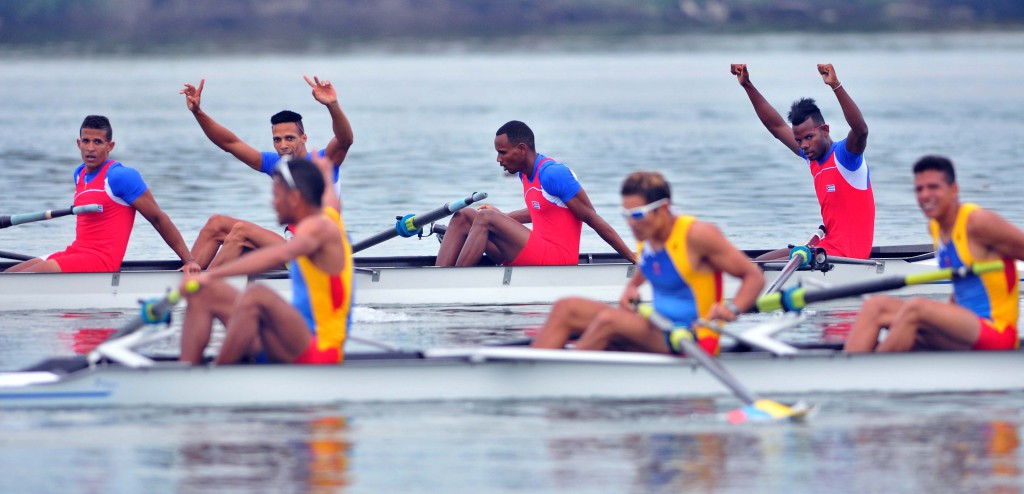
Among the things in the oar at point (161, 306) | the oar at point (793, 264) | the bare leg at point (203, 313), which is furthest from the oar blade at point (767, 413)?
the oar at point (793, 264)

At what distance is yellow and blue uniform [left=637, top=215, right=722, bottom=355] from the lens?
10.5 metres

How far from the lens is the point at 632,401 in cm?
1085

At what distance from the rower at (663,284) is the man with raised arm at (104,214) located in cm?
456

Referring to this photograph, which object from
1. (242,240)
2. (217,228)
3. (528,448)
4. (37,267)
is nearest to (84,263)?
(37,267)

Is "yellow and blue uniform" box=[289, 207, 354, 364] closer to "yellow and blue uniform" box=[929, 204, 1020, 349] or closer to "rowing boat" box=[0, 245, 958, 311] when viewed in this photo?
"yellow and blue uniform" box=[929, 204, 1020, 349]

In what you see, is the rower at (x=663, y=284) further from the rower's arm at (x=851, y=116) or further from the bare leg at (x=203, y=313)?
the rower's arm at (x=851, y=116)

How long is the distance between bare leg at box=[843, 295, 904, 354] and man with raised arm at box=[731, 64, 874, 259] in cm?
381

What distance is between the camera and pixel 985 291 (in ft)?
35.1

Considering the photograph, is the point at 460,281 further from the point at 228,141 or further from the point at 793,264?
the point at 793,264

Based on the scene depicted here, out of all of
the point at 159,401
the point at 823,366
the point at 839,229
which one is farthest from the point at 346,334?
the point at 839,229

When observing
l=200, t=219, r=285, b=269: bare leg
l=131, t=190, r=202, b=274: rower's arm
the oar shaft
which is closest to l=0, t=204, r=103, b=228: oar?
l=131, t=190, r=202, b=274: rower's arm

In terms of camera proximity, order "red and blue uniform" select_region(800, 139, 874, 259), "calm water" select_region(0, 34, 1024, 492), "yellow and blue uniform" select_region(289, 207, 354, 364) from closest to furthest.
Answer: "calm water" select_region(0, 34, 1024, 492) < "yellow and blue uniform" select_region(289, 207, 354, 364) < "red and blue uniform" select_region(800, 139, 874, 259)

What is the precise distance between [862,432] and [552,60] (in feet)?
254

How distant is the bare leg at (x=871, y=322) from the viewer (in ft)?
35.8
